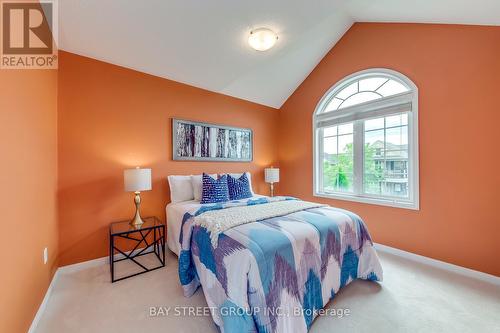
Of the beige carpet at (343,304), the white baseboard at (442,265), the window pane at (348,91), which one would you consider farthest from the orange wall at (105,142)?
the white baseboard at (442,265)

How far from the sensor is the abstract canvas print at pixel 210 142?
3.03 meters

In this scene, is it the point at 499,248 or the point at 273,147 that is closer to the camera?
the point at 499,248

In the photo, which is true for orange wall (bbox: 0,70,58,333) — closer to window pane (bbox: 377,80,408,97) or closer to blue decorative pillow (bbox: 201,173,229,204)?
blue decorative pillow (bbox: 201,173,229,204)

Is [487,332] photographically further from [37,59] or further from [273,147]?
[37,59]

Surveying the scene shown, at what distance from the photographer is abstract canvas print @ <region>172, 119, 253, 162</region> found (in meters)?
3.03

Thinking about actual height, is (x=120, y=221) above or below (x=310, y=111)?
below

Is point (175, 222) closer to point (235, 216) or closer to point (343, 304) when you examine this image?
point (235, 216)

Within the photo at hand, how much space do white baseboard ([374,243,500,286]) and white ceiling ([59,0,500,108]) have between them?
2.45m

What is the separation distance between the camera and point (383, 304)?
1689mm

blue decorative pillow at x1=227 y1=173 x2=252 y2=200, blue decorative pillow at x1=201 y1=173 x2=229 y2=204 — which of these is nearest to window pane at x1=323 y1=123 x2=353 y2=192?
blue decorative pillow at x1=227 y1=173 x2=252 y2=200

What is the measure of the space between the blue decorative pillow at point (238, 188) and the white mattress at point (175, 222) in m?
0.52

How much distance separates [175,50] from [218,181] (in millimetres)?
1711

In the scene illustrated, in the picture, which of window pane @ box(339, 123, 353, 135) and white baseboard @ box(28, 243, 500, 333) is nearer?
white baseboard @ box(28, 243, 500, 333)

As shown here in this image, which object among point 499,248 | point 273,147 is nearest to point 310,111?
point 273,147
